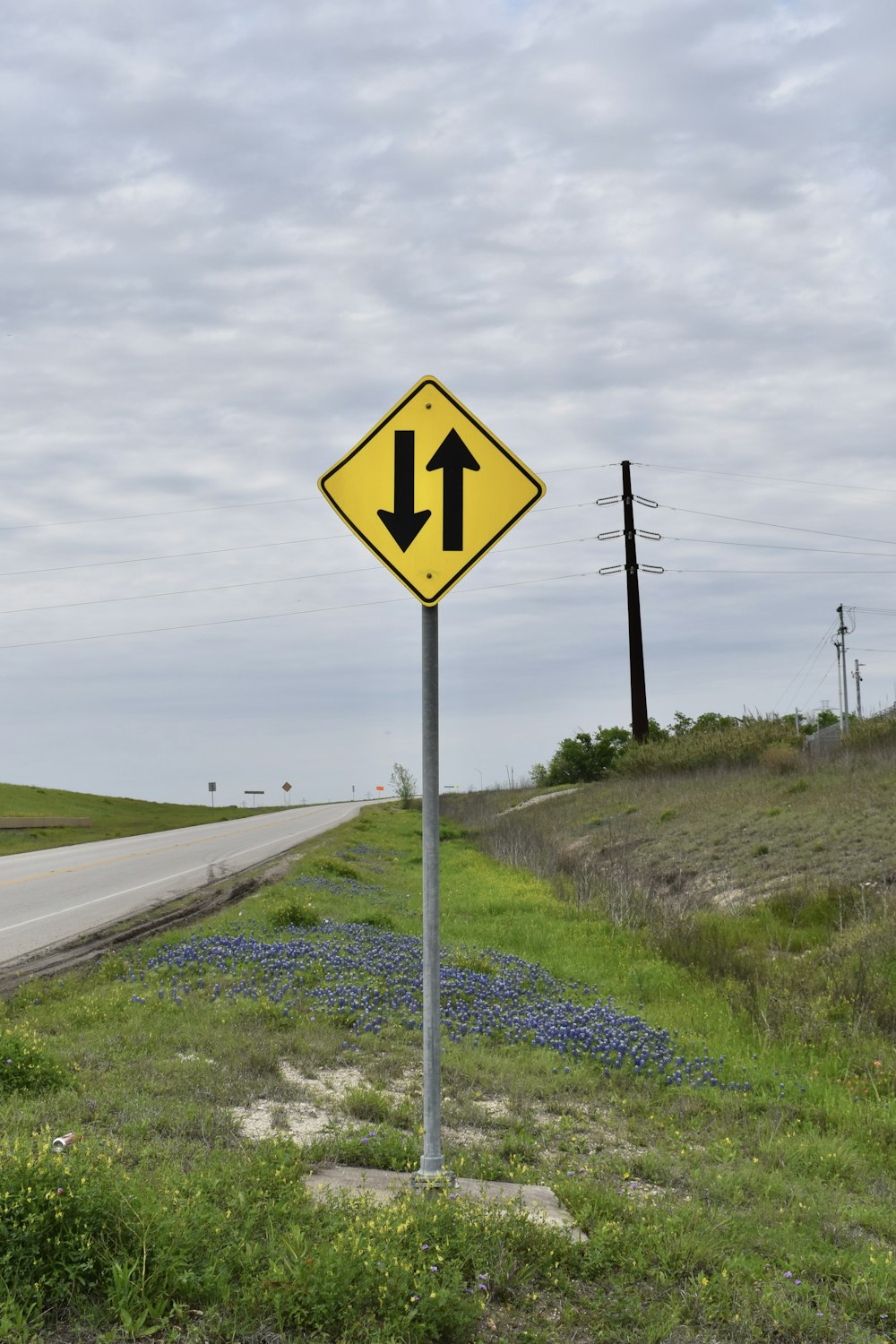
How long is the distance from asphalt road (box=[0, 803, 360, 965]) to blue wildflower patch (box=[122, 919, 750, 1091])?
3.19m

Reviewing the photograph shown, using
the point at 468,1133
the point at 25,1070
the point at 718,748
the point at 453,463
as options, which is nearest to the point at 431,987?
the point at 468,1133

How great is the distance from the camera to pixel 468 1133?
6.26m

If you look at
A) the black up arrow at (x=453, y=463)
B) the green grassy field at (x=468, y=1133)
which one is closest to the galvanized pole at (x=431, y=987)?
the green grassy field at (x=468, y=1133)

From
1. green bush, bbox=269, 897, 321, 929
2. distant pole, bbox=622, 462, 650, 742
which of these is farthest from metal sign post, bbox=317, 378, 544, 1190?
distant pole, bbox=622, 462, 650, 742

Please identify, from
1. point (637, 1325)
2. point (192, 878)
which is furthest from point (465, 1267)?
point (192, 878)

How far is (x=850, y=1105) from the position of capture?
727 centimetres

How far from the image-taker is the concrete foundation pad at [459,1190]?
15.3ft

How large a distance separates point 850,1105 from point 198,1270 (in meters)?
5.02

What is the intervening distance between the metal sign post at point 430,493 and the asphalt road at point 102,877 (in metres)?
9.25

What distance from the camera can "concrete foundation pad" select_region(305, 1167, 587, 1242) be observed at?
465 cm

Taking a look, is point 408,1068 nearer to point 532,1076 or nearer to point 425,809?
point 532,1076

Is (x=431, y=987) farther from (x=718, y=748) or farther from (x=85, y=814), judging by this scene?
(x=85, y=814)

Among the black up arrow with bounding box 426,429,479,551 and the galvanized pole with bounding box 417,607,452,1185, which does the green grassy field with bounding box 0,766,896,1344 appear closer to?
the galvanized pole with bounding box 417,607,452,1185

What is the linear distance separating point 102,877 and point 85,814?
36889 millimetres
